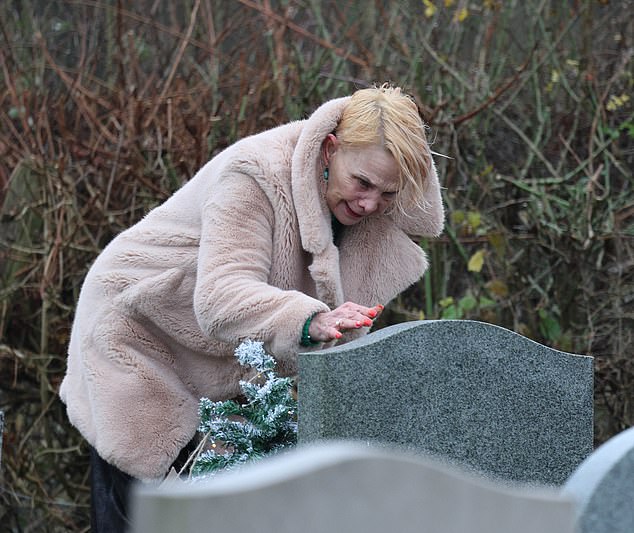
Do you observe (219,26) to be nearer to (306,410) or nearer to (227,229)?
(227,229)

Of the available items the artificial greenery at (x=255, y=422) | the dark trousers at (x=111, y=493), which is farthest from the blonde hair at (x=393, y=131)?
the dark trousers at (x=111, y=493)

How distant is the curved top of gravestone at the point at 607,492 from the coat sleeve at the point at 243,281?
1323mm

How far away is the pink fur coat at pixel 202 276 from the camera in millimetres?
3203

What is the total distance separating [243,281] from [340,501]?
5.56 ft

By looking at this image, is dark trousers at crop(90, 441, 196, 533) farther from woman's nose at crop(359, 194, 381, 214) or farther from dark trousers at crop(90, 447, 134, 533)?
woman's nose at crop(359, 194, 381, 214)

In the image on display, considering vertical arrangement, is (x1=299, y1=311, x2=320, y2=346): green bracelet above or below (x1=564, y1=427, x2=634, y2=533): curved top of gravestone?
below

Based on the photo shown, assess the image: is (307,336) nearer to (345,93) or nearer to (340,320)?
(340,320)

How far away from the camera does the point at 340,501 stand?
56.4 inches

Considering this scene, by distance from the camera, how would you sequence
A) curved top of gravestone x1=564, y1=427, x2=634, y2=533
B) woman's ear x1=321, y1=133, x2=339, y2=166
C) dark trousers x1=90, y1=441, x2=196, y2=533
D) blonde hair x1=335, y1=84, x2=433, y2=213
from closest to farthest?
curved top of gravestone x1=564, y1=427, x2=634, y2=533 → blonde hair x1=335, y1=84, x2=433, y2=213 → woman's ear x1=321, y1=133, x2=339, y2=166 → dark trousers x1=90, y1=441, x2=196, y2=533

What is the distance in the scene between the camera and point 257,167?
3209mm

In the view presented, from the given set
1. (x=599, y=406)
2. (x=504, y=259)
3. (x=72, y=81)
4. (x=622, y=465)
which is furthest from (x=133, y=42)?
(x=622, y=465)

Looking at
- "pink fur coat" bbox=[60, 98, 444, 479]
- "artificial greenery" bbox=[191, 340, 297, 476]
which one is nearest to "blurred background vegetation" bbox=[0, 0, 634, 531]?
"pink fur coat" bbox=[60, 98, 444, 479]

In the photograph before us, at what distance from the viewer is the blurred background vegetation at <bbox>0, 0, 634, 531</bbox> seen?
18.4 ft

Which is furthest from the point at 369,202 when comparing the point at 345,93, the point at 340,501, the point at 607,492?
the point at 345,93
